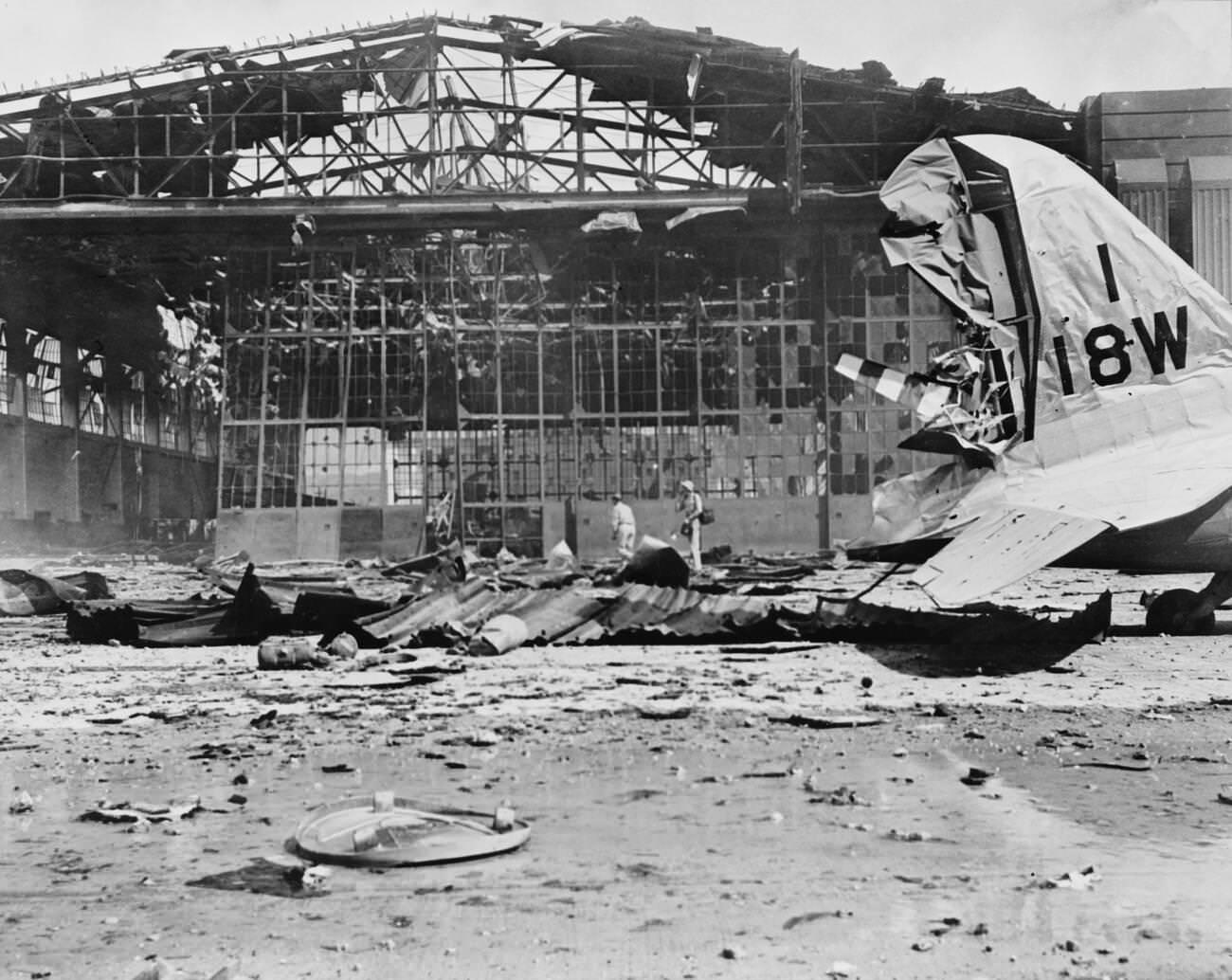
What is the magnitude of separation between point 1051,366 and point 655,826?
6958 millimetres

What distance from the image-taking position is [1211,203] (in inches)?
850

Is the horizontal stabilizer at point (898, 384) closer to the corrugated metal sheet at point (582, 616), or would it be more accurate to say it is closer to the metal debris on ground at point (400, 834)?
the corrugated metal sheet at point (582, 616)

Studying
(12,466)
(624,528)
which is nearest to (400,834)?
(624,528)

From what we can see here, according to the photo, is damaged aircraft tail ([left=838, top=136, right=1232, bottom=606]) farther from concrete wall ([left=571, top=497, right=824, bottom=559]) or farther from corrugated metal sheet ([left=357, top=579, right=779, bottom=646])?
concrete wall ([left=571, top=497, right=824, bottom=559])

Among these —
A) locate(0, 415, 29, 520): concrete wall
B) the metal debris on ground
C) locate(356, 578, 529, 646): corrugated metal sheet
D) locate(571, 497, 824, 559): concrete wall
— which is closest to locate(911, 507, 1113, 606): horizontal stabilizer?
the metal debris on ground

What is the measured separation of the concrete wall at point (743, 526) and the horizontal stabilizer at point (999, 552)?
14.4 m

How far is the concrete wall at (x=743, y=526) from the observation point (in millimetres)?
23156

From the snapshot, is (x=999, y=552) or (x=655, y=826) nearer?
(x=655, y=826)

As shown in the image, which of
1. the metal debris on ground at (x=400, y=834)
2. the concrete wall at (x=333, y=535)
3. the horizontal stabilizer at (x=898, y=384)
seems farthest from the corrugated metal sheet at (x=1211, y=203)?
the metal debris on ground at (x=400, y=834)

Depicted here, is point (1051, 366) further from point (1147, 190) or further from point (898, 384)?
point (1147, 190)

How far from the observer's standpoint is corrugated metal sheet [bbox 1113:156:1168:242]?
21641 mm

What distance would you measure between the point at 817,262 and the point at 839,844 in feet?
67.4

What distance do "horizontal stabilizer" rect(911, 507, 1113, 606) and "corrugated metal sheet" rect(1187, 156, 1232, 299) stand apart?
15.3 metres

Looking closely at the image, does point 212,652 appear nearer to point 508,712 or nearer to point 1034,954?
point 508,712
